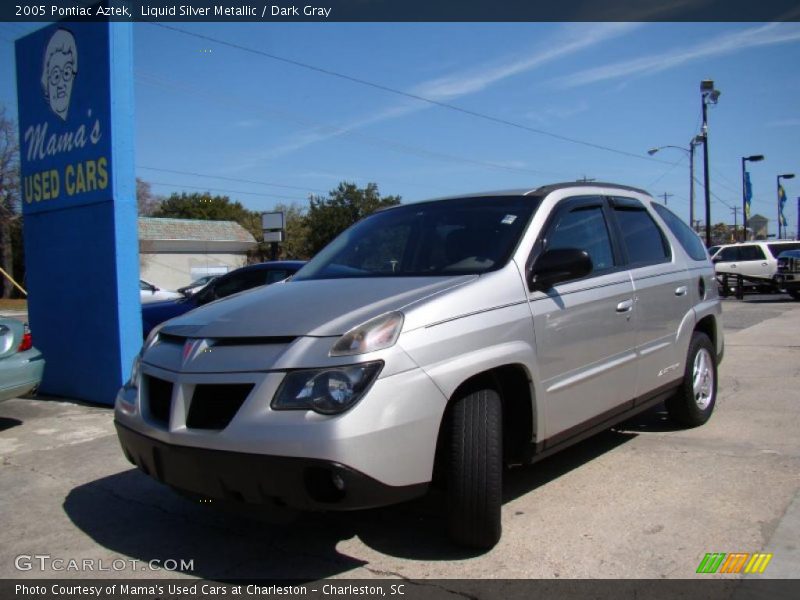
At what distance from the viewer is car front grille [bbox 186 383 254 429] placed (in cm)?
301

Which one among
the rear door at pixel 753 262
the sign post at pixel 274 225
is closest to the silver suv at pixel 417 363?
the sign post at pixel 274 225

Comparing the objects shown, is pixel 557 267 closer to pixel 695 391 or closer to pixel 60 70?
pixel 695 391

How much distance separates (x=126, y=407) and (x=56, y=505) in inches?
51.7

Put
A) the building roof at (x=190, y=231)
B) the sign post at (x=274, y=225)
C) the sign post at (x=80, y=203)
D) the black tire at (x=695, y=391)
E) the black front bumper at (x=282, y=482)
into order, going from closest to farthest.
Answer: the black front bumper at (x=282, y=482), the black tire at (x=695, y=391), the sign post at (x=80, y=203), the sign post at (x=274, y=225), the building roof at (x=190, y=231)

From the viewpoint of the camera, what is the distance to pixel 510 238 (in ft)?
12.6

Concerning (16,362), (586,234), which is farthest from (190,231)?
(586,234)

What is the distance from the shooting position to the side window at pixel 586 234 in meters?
4.10

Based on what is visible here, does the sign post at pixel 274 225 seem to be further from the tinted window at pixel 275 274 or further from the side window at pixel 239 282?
the tinted window at pixel 275 274

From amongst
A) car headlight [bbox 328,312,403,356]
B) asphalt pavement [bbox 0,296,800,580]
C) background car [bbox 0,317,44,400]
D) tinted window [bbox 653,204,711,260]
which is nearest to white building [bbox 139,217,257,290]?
background car [bbox 0,317,44,400]

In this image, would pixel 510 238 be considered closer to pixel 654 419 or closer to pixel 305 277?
pixel 305 277

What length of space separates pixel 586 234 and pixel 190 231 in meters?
49.4

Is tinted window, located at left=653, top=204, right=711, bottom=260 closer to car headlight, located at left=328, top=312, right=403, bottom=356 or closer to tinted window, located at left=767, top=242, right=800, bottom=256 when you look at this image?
car headlight, located at left=328, top=312, right=403, bottom=356

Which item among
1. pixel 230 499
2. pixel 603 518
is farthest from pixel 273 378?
pixel 603 518

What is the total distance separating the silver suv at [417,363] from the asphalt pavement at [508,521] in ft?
1.22
